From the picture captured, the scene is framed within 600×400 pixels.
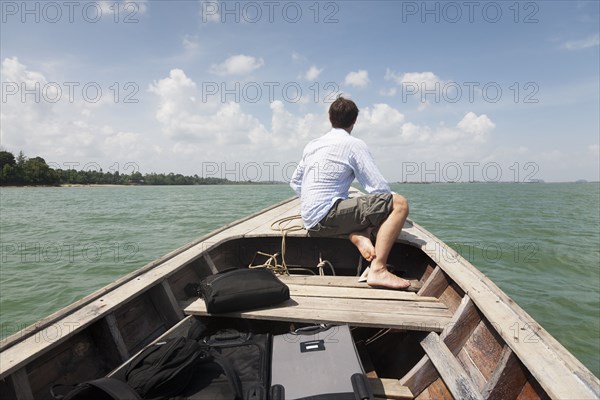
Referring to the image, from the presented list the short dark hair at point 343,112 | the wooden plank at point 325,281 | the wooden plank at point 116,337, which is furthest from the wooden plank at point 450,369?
the short dark hair at point 343,112

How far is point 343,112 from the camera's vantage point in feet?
10.0

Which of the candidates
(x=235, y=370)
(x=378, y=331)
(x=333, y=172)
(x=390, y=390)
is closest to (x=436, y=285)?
(x=378, y=331)

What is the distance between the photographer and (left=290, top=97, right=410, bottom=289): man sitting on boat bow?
2836 mm

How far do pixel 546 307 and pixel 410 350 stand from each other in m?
4.92

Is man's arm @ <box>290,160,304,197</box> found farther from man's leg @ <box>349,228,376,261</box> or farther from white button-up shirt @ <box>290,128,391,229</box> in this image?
man's leg @ <box>349,228,376,261</box>

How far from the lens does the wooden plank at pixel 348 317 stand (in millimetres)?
2033

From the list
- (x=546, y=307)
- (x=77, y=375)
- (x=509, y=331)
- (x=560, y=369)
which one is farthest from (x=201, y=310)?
(x=546, y=307)

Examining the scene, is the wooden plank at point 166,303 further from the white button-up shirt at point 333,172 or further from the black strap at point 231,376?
the white button-up shirt at point 333,172

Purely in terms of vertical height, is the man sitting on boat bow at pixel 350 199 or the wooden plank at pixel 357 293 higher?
the man sitting on boat bow at pixel 350 199

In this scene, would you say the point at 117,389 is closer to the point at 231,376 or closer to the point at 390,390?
the point at 231,376

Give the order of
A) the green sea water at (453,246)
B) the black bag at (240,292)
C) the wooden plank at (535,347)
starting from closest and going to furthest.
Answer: the wooden plank at (535,347) → the black bag at (240,292) → the green sea water at (453,246)

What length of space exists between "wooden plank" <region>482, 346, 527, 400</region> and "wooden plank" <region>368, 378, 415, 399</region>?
0.46 meters

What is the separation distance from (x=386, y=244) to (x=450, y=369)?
121 cm

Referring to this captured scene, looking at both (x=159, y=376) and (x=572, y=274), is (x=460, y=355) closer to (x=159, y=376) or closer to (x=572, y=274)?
(x=159, y=376)
